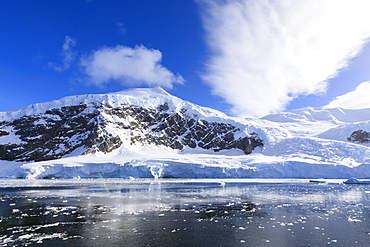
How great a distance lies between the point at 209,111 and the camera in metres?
133

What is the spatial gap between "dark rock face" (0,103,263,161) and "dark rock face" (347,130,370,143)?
30151 mm

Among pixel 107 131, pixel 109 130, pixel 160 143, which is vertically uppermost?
pixel 109 130

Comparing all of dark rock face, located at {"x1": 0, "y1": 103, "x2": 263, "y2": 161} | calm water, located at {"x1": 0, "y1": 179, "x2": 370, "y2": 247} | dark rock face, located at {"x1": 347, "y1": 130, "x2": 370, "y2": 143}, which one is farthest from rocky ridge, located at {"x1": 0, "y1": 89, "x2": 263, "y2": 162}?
calm water, located at {"x1": 0, "y1": 179, "x2": 370, "y2": 247}

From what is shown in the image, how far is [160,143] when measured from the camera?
357ft

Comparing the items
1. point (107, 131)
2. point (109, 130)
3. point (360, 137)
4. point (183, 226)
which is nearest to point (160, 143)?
point (109, 130)

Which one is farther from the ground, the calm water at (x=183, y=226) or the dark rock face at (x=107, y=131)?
the dark rock face at (x=107, y=131)

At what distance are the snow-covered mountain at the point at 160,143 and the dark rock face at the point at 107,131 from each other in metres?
0.34

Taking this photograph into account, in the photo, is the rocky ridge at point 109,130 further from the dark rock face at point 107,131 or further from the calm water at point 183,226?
the calm water at point 183,226

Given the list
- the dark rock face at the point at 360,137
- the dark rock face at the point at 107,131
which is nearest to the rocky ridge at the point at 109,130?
the dark rock face at the point at 107,131

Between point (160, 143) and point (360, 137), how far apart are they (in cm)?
7159

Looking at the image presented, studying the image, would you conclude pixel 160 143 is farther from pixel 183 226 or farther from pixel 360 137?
pixel 183 226

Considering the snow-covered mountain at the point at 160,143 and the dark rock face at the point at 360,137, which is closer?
the snow-covered mountain at the point at 160,143

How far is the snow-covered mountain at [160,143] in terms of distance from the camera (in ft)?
219


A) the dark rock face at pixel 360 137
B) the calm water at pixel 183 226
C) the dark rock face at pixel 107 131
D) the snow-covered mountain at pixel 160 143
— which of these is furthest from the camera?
the dark rock face at pixel 107 131
